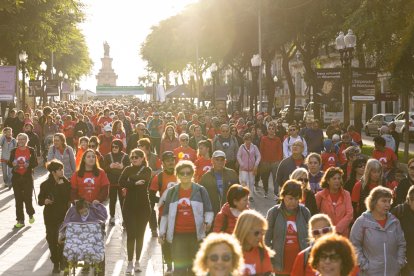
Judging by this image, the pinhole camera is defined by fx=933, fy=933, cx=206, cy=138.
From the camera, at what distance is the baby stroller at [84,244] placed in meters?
10.5

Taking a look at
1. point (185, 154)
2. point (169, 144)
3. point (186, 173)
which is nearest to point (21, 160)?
point (185, 154)

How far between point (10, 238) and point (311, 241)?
8768mm

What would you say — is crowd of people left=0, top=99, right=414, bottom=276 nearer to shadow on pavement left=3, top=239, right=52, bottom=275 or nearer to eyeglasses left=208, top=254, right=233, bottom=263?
eyeglasses left=208, top=254, right=233, bottom=263

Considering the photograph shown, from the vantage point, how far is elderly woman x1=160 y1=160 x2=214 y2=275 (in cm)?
1019

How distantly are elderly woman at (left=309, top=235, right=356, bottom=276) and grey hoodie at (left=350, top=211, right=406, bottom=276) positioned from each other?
2801 mm

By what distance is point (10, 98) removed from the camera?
3045cm

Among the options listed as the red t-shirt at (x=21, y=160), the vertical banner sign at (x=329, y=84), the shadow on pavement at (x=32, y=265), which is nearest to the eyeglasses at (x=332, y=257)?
the shadow on pavement at (x=32, y=265)

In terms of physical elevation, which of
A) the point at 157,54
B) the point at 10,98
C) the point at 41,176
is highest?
the point at 157,54

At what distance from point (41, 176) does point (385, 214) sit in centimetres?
1817

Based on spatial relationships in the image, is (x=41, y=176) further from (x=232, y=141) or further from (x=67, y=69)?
(x=67, y=69)

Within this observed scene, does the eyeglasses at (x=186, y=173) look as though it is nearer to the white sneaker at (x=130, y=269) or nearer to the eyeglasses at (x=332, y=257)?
the white sneaker at (x=130, y=269)

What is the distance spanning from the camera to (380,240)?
28.3 feet

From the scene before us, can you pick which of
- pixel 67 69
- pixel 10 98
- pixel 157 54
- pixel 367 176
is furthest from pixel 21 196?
pixel 157 54

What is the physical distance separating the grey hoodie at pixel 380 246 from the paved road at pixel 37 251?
13.2ft
